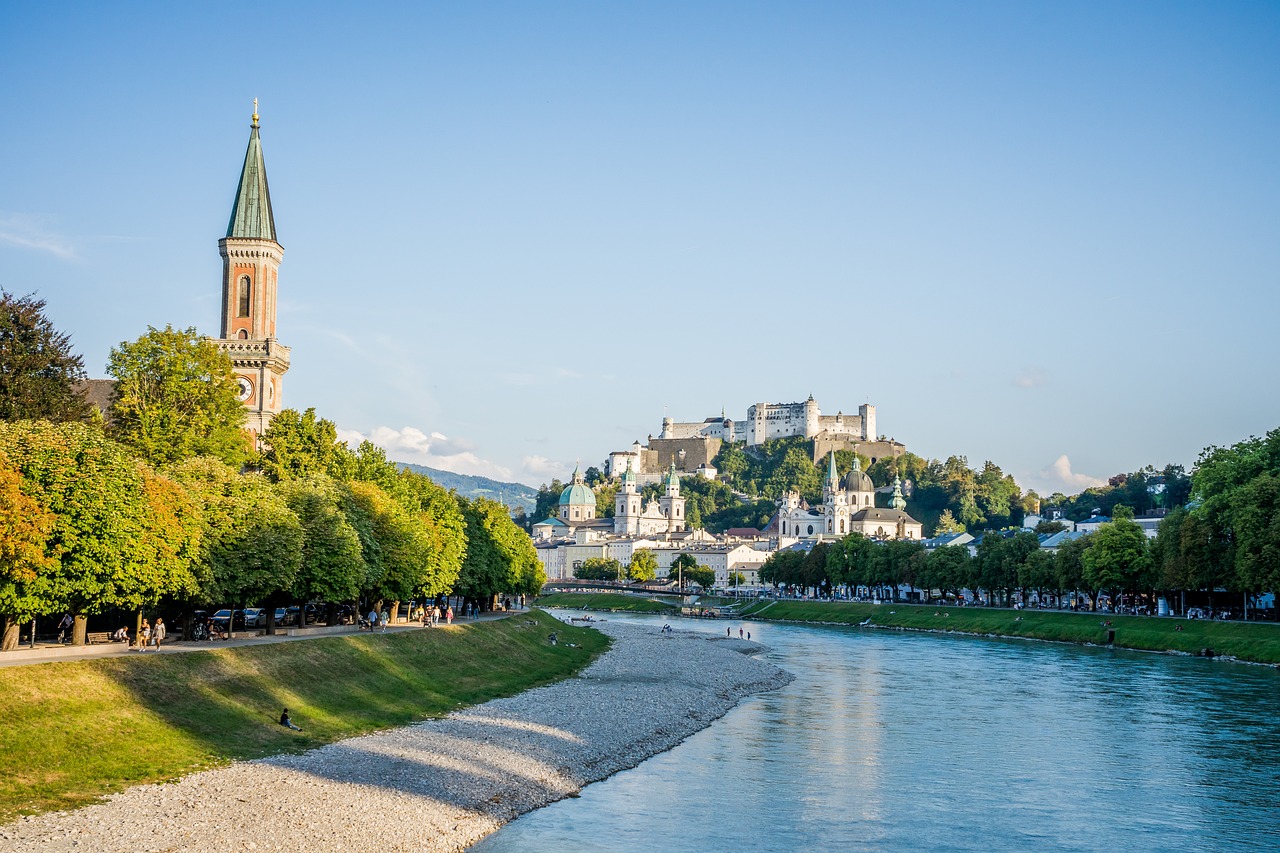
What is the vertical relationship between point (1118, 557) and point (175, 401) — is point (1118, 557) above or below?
below

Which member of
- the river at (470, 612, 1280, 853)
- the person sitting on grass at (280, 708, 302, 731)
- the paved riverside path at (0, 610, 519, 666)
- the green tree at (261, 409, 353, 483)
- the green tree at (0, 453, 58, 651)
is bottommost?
the river at (470, 612, 1280, 853)

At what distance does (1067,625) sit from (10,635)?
270ft

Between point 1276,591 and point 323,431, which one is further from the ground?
point 323,431

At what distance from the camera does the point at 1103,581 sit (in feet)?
350

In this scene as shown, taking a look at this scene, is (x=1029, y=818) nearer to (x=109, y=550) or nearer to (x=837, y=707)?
(x=837, y=707)

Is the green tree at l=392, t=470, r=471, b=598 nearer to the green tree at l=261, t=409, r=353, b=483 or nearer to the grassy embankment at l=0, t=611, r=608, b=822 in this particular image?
the green tree at l=261, t=409, r=353, b=483

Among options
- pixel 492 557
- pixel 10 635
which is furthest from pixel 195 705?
pixel 492 557

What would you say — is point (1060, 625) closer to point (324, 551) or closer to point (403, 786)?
point (324, 551)

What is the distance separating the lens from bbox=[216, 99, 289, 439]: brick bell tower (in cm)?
8812

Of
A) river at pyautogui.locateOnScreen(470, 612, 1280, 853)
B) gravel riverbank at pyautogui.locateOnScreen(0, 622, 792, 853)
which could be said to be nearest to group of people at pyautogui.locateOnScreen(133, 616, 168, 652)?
gravel riverbank at pyautogui.locateOnScreen(0, 622, 792, 853)

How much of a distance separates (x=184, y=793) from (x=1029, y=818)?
73.0 feet

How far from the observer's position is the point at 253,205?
8962 cm

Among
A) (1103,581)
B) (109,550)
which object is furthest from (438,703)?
(1103,581)

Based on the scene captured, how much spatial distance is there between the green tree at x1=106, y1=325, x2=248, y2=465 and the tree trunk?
1652cm
